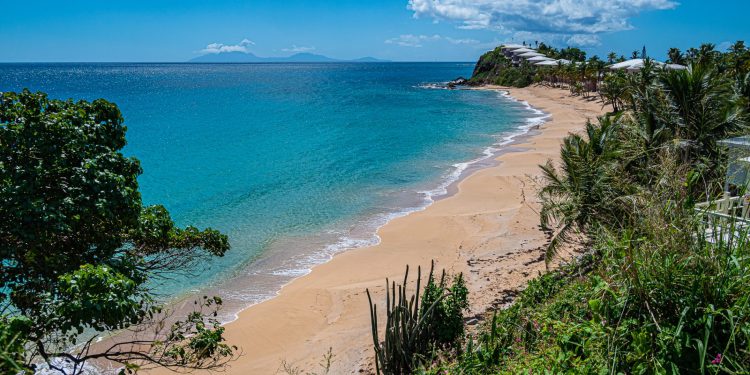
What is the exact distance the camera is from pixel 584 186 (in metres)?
11.6

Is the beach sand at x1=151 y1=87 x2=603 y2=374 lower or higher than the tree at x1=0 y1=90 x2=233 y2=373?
lower

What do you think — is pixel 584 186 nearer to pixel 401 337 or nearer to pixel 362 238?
pixel 401 337

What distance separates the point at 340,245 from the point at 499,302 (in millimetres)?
7952

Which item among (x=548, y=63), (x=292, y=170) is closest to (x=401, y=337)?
(x=292, y=170)

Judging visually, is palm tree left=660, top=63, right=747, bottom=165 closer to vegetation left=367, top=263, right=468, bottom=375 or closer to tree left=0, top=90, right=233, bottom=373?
vegetation left=367, top=263, right=468, bottom=375

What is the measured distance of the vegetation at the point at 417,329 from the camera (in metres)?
8.73


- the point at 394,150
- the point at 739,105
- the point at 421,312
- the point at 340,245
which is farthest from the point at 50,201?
the point at 394,150

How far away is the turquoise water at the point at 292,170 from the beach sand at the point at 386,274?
4.05 feet

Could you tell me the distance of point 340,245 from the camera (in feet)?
60.6

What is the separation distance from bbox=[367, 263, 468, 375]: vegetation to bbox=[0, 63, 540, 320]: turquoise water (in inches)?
264

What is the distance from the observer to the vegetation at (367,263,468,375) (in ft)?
28.7

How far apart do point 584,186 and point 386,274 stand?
6366 millimetres

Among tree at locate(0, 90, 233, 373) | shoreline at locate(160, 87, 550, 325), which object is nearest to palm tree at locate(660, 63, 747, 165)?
shoreline at locate(160, 87, 550, 325)

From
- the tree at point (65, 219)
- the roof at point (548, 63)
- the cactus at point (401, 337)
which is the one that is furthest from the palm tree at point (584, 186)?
the roof at point (548, 63)
